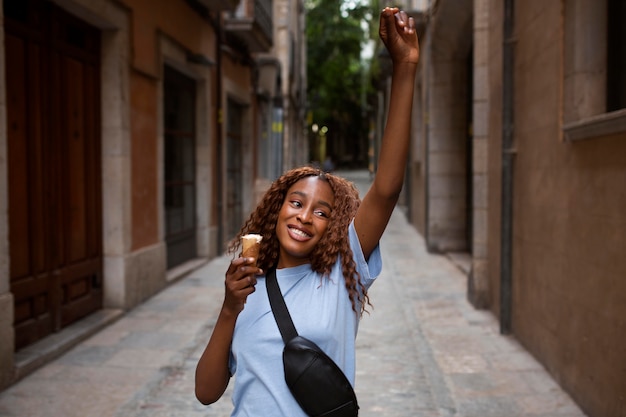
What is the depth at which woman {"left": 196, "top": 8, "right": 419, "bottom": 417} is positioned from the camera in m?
1.91

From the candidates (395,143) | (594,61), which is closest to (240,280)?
(395,143)

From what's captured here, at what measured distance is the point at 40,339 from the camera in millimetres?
6152

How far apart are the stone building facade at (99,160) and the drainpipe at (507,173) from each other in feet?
12.6

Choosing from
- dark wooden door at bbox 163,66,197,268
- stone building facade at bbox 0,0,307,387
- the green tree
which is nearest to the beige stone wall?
stone building facade at bbox 0,0,307,387

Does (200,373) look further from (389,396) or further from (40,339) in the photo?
(40,339)

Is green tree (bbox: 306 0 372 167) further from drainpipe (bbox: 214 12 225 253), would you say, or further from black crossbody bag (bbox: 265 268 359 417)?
black crossbody bag (bbox: 265 268 359 417)

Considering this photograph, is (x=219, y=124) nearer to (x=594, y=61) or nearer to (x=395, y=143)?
(x=594, y=61)

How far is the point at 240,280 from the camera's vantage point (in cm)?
184

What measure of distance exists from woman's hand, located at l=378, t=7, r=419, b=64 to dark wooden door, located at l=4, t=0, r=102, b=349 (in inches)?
176

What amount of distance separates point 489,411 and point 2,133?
380 centimetres

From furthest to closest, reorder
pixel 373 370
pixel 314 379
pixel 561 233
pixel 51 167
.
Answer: pixel 51 167 < pixel 373 370 < pixel 561 233 < pixel 314 379

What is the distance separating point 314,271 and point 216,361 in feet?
1.24

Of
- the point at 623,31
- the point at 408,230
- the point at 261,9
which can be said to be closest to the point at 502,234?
the point at 623,31

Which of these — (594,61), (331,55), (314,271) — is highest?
(331,55)
